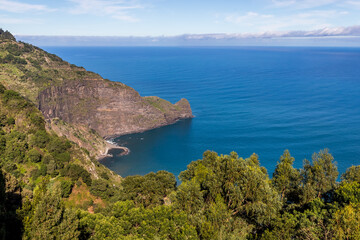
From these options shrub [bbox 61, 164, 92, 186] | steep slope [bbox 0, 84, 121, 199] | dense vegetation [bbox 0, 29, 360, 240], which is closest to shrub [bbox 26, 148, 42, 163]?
steep slope [bbox 0, 84, 121, 199]

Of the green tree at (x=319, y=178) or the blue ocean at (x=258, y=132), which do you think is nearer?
the green tree at (x=319, y=178)

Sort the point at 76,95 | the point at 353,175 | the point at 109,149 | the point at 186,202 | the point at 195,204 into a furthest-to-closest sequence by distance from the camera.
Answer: the point at 76,95
the point at 109,149
the point at 353,175
the point at 195,204
the point at 186,202

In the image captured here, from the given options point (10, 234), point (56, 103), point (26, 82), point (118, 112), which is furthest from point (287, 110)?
point (10, 234)

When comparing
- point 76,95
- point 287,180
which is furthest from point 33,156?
point 76,95

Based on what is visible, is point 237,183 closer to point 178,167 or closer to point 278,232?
point 278,232

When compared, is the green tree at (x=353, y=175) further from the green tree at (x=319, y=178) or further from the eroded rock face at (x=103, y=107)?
the eroded rock face at (x=103, y=107)

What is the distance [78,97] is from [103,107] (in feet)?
45.1

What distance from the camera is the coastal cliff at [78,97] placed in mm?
114750

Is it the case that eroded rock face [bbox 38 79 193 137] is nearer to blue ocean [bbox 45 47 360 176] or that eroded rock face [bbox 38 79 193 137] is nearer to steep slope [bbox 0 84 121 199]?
blue ocean [bbox 45 47 360 176]

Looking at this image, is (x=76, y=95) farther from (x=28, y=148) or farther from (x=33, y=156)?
(x=33, y=156)

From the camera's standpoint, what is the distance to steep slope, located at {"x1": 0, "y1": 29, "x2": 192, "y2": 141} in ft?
381

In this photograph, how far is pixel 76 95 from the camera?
12900cm

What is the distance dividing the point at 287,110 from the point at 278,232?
14057 cm

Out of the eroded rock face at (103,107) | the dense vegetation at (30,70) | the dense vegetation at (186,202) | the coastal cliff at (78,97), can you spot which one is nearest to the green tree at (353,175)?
the dense vegetation at (186,202)
